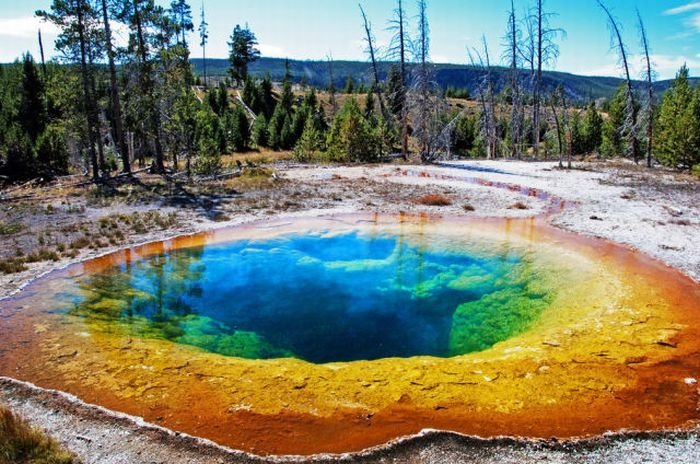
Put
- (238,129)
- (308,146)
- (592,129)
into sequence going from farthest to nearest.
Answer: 1. (238,129)
2. (592,129)
3. (308,146)

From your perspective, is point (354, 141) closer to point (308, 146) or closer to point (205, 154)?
point (308, 146)

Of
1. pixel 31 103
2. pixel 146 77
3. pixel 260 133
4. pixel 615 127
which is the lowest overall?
pixel 615 127

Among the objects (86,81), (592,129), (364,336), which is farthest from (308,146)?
(592,129)

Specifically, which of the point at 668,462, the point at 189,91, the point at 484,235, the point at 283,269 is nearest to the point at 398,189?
the point at 484,235

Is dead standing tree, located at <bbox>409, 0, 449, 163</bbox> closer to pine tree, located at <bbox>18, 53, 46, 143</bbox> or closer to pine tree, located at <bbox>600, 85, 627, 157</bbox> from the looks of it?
pine tree, located at <bbox>600, 85, 627, 157</bbox>

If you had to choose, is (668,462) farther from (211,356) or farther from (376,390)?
(211,356)

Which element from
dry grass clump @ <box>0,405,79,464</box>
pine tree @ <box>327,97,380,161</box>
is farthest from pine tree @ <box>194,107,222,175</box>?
dry grass clump @ <box>0,405,79,464</box>

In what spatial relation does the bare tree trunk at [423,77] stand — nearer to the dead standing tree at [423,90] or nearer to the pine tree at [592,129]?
the dead standing tree at [423,90]
